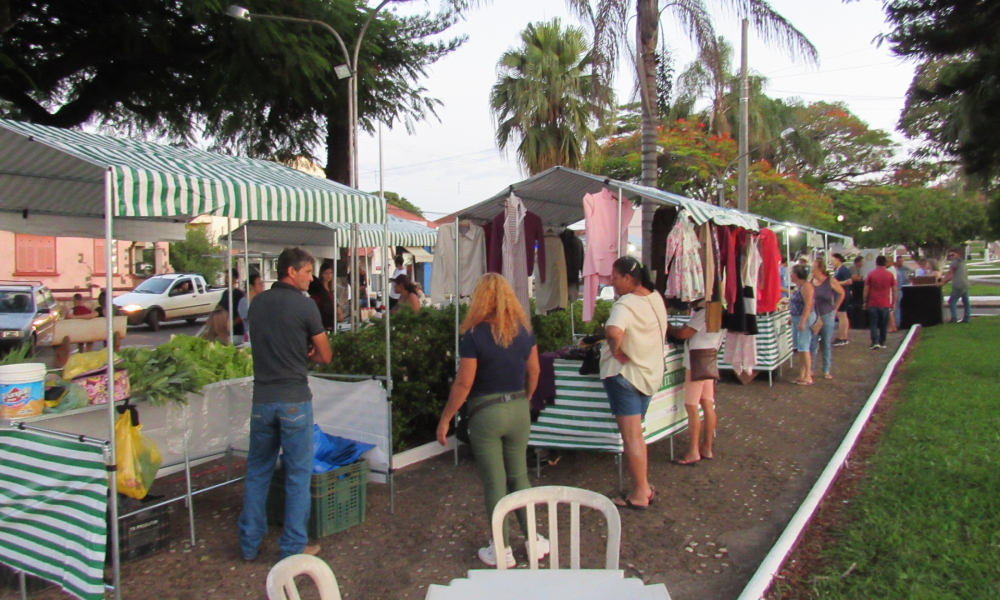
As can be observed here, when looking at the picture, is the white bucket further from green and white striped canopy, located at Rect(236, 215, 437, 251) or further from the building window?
the building window

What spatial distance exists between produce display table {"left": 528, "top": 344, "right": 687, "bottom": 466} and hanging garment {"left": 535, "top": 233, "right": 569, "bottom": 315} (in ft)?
6.20

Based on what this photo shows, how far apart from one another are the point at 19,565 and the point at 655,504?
4097 mm

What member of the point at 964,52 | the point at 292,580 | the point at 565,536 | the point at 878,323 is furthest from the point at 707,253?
the point at 878,323

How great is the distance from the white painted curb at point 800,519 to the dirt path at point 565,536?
7.0 inches

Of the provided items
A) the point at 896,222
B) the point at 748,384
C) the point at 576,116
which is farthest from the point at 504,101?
the point at 896,222

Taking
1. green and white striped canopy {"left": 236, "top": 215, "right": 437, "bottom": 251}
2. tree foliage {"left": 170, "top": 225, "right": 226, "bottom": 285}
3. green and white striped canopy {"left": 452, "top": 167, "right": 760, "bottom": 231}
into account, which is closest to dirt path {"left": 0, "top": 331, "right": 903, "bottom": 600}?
green and white striped canopy {"left": 452, "top": 167, "right": 760, "bottom": 231}

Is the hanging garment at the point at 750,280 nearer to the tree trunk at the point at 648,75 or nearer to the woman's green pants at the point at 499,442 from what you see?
the tree trunk at the point at 648,75

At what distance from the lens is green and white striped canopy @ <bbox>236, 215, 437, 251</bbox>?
1158 centimetres

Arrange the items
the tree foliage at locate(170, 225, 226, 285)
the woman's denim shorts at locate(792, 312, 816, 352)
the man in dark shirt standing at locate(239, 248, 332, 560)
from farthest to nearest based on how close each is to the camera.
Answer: the tree foliage at locate(170, 225, 226, 285) < the woman's denim shorts at locate(792, 312, 816, 352) < the man in dark shirt standing at locate(239, 248, 332, 560)

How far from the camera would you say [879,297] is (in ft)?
44.5

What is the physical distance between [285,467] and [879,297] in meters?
12.7

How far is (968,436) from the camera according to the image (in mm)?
6508

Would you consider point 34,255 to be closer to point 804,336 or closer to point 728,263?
point 804,336

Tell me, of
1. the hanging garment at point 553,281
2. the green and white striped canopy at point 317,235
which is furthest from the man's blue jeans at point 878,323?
the hanging garment at point 553,281
